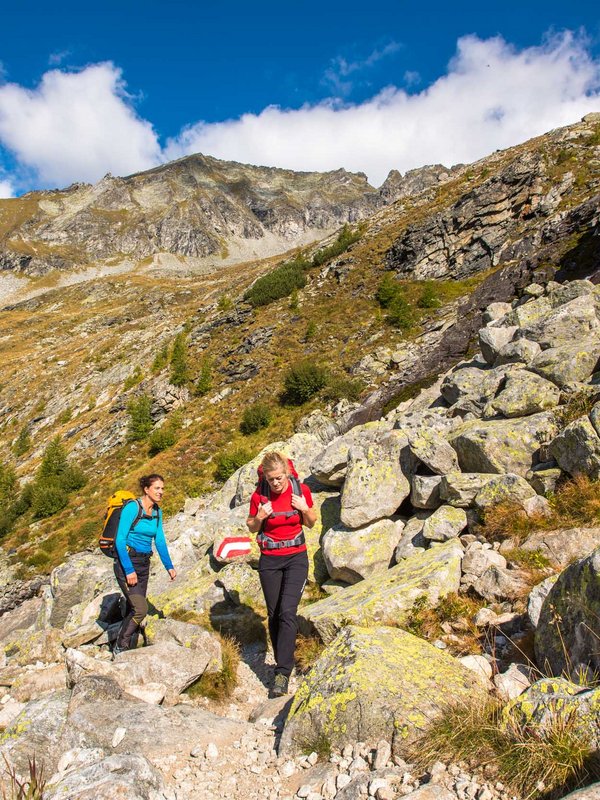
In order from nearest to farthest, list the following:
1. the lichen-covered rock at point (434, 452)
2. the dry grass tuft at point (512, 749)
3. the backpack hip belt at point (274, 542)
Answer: the dry grass tuft at point (512, 749) → the backpack hip belt at point (274, 542) → the lichen-covered rock at point (434, 452)

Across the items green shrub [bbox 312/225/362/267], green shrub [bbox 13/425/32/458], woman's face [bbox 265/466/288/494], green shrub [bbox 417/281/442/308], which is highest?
green shrub [bbox 312/225/362/267]

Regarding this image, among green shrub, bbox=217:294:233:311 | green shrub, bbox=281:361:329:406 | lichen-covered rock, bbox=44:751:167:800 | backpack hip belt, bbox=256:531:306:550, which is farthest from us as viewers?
green shrub, bbox=217:294:233:311

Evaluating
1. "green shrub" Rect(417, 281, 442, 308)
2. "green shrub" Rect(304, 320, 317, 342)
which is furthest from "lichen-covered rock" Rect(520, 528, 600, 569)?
"green shrub" Rect(304, 320, 317, 342)

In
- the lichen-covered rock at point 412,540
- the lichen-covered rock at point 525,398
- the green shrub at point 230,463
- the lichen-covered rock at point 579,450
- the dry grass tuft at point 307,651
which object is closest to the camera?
the dry grass tuft at point 307,651

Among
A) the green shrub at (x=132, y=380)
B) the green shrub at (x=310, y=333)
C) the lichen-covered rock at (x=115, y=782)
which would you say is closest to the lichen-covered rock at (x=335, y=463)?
the lichen-covered rock at (x=115, y=782)

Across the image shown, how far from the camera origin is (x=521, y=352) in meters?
12.7

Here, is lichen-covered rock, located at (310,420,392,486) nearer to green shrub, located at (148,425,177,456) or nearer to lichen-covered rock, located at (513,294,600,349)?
lichen-covered rock, located at (513,294,600,349)

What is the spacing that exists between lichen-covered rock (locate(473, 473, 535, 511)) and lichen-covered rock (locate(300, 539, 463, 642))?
96 centimetres

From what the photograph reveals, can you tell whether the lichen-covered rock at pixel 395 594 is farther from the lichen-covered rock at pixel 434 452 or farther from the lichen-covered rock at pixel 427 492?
the lichen-covered rock at pixel 434 452

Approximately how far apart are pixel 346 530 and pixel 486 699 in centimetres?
508

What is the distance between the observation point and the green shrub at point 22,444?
44.2 m

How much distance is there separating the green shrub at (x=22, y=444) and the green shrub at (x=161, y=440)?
2180cm

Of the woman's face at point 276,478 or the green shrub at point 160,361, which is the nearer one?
the woman's face at point 276,478

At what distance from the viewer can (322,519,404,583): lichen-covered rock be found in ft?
25.6
